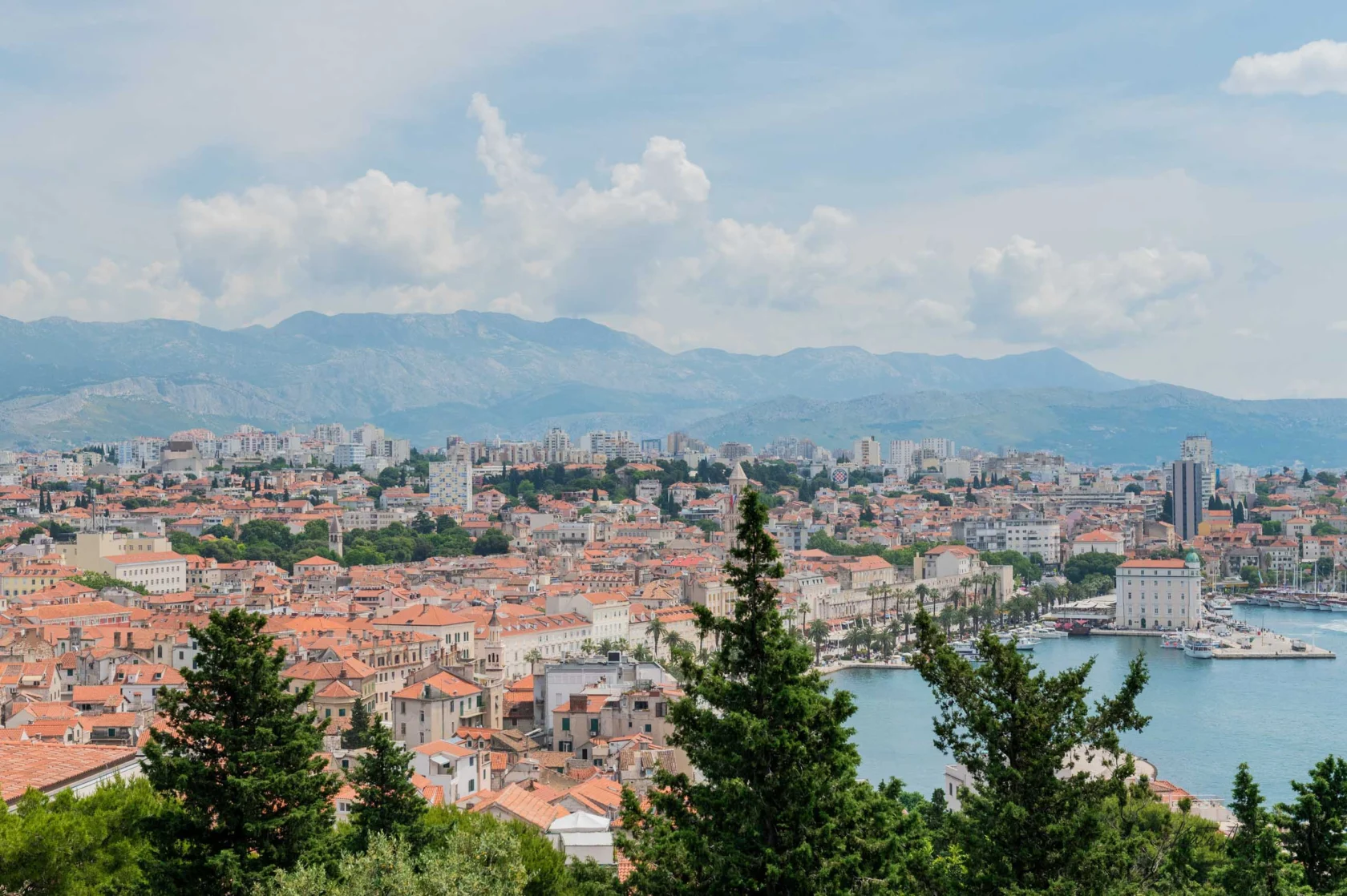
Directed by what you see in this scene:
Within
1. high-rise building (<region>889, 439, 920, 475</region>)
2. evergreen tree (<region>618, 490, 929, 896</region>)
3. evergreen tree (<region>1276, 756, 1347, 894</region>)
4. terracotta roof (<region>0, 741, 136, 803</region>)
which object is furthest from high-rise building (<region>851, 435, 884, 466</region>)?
evergreen tree (<region>618, 490, 929, 896</region>)

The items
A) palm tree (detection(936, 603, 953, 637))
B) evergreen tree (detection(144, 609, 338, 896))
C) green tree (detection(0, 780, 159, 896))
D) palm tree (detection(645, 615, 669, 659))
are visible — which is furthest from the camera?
palm tree (detection(936, 603, 953, 637))

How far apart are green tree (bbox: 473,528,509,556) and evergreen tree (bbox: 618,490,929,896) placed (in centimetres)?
4397

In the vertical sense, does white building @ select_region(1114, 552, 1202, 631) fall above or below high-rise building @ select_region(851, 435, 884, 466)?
below

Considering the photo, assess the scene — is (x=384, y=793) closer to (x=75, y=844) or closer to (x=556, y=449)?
(x=75, y=844)

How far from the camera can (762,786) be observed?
621 cm

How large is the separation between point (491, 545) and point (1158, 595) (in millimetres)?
20473

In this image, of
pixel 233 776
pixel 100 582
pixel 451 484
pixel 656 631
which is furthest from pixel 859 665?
pixel 451 484

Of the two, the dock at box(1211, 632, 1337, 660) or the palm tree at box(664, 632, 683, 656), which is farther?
the dock at box(1211, 632, 1337, 660)

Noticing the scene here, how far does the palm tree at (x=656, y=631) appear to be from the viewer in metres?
33.7

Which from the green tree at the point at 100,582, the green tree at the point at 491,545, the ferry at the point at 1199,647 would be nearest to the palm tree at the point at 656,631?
the green tree at the point at 100,582

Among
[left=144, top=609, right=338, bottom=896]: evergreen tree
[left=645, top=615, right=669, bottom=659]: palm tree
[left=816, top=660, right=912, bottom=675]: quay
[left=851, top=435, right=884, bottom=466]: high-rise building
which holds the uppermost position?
[left=851, top=435, right=884, bottom=466]: high-rise building

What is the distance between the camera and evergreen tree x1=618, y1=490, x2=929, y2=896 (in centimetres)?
613

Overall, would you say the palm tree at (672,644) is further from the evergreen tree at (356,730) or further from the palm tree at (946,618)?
the palm tree at (946,618)

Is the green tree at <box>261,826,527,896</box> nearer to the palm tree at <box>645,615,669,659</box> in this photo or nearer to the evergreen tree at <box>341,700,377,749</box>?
the evergreen tree at <box>341,700,377,749</box>
